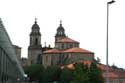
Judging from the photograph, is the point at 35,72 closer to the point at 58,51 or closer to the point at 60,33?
the point at 58,51

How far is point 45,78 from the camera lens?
150 m

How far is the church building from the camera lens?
172m

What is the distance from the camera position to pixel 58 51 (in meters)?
176

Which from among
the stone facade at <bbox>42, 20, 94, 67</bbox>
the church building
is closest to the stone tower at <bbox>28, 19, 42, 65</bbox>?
the church building

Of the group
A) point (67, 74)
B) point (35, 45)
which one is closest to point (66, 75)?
point (67, 74)

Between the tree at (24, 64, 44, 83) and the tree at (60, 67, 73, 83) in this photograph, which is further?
the tree at (24, 64, 44, 83)

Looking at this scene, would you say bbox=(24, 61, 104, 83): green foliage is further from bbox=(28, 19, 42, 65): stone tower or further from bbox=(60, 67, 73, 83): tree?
bbox=(28, 19, 42, 65): stone tower

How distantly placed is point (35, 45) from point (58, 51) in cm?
880

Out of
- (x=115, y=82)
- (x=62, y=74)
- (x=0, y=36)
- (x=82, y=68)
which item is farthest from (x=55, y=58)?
(x=0, y=36)

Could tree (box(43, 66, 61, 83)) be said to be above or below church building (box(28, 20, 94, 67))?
below

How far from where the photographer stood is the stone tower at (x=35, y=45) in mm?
179250

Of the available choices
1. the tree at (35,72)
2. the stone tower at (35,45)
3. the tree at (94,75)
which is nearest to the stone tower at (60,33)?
the stone tower at (35,45)

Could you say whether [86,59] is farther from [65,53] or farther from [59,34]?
[59,34]

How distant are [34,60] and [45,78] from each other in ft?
113
